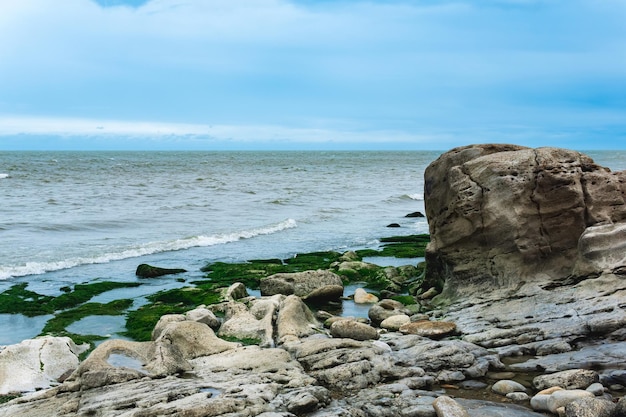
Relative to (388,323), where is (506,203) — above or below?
above

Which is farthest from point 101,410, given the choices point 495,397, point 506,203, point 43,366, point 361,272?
point 361,272

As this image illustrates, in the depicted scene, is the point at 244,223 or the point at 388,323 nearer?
the point at 388,323

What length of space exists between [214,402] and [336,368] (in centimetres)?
248

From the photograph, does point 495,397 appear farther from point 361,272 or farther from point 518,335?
point 361,272

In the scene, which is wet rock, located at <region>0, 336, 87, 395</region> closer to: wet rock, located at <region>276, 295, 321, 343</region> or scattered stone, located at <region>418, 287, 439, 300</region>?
wet rock, located at <region>276, 295, 321, 343</region>

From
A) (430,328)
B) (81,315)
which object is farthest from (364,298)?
(81,315)

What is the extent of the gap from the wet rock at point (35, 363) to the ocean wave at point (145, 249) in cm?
940

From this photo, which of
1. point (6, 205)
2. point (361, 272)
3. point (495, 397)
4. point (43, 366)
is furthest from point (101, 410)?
point (6, 205)

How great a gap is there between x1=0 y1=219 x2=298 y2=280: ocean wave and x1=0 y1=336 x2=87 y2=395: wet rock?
370 inches

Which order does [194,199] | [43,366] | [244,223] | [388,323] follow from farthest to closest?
[194,199] < [244,223] < [388,323] < [43,366]

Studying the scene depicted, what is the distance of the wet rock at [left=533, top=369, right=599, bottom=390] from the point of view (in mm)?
8895

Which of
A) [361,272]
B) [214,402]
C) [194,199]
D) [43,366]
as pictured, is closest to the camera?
[214,402]

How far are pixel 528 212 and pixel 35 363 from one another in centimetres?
1045

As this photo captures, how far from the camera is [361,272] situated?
1934cm
